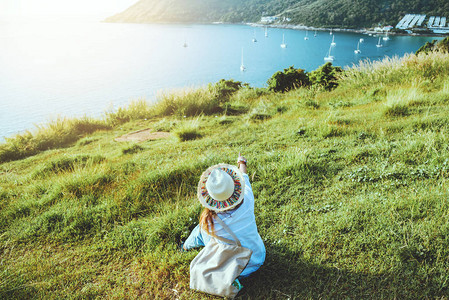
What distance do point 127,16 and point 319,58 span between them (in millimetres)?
158873

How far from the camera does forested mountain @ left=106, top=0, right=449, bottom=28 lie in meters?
78.6

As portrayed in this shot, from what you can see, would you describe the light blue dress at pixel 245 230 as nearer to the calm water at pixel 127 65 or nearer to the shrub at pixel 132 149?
the shrub at pixel 132 149

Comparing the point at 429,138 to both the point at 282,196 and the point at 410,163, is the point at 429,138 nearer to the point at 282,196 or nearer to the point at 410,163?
the point at 410,163

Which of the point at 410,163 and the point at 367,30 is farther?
the point at 367,30

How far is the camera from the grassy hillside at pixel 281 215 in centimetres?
223

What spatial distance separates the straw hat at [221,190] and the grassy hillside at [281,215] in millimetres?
859

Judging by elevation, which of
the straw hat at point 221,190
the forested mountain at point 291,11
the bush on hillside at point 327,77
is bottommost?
the bush on hillside at point 327,77

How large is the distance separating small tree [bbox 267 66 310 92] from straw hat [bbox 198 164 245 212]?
43.4ft

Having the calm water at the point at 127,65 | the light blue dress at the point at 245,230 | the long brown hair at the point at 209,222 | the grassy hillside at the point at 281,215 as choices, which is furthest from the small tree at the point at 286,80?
the long brown hair at the point at 209,222

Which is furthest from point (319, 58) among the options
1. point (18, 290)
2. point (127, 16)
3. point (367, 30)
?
point (127, 16)

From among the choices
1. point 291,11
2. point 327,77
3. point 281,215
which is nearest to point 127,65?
point 327,77

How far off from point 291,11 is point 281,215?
143 m

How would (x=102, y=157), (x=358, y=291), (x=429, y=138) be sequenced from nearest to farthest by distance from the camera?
(x=358, y=291), (x=429, y=138), (x=102, y=157)

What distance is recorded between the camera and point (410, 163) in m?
3.60
